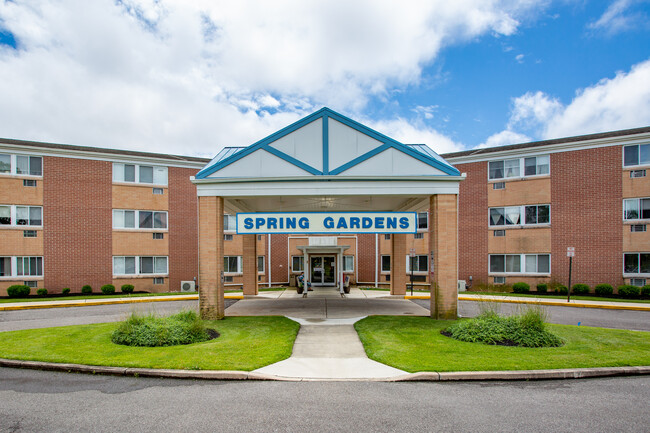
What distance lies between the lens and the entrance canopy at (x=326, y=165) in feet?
43.9

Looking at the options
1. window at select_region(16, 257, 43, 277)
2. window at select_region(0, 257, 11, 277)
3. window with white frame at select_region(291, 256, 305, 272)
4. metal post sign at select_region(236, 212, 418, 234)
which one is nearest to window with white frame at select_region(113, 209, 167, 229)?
window at select_region(16, 257, 43, 277)

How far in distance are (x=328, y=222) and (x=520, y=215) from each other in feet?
60.1

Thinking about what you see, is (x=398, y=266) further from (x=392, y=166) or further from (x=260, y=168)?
(x=260, y=168)

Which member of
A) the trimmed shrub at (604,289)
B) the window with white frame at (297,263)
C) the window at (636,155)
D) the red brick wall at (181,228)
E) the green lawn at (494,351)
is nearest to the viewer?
the green lawn at (494,351)

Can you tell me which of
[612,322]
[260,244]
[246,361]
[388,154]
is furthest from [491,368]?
[260,244]

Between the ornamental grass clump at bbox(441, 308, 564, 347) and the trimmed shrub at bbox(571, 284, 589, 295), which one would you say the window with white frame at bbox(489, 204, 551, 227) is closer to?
the trimmed shrub at bbox(571, 284, 589, 295)

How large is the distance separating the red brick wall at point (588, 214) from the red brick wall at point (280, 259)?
20.2 meters

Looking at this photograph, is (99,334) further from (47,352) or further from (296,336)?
(296,336)

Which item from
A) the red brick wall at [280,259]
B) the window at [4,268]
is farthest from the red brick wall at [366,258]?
the window at [4,268]

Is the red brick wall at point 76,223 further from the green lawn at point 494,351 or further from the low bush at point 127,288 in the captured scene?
the green lawn at point 494,351

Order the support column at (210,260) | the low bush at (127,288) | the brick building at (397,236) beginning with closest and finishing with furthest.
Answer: the support column at (210,260) → the brick building at (397,236) → the low bush at (127,288)

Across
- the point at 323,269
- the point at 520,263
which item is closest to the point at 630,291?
the point at 520,263

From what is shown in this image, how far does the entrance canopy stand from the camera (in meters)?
13.4

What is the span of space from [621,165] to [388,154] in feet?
62.5
